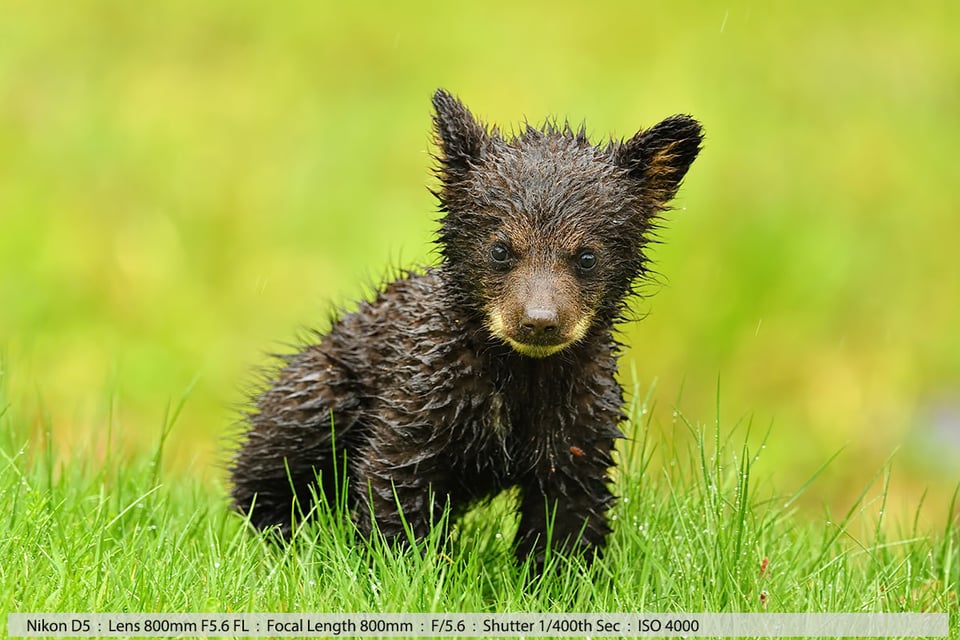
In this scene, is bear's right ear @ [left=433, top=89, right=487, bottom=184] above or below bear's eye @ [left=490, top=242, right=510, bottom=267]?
above

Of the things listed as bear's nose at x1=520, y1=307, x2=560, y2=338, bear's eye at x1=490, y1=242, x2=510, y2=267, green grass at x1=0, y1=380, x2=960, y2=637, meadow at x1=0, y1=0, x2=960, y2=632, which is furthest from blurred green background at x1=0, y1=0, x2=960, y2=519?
bear's nose at x1=520, y1=307, x2=560, y2=338

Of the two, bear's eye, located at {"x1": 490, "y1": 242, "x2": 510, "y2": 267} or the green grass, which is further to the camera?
bear's eye, located at {"x1": 490, "y1": 242, "x2": 510, "y2": 267}

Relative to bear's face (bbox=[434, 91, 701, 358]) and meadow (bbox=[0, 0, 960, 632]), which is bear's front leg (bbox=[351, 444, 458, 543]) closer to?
bear's face (bbox=[434, 91, 701, 358])

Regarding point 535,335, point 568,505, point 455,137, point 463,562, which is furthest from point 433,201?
point 535,335

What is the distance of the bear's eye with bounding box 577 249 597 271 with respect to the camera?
5027 mm

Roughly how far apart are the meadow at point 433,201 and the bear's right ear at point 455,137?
3.79 metres

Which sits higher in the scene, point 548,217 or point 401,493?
point 548,217

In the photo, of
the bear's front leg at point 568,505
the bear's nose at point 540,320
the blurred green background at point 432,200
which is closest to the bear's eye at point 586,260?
the bear's nose at point 540,320

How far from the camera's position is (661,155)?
5293mm

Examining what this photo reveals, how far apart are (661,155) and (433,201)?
11.9 feet

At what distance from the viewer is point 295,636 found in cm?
431

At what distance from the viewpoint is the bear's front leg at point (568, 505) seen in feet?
17.4

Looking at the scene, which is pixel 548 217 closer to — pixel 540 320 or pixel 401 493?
pixel 540 320

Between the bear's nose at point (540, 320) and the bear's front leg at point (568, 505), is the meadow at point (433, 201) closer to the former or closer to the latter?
the bear's front leg at point (568, 505)
